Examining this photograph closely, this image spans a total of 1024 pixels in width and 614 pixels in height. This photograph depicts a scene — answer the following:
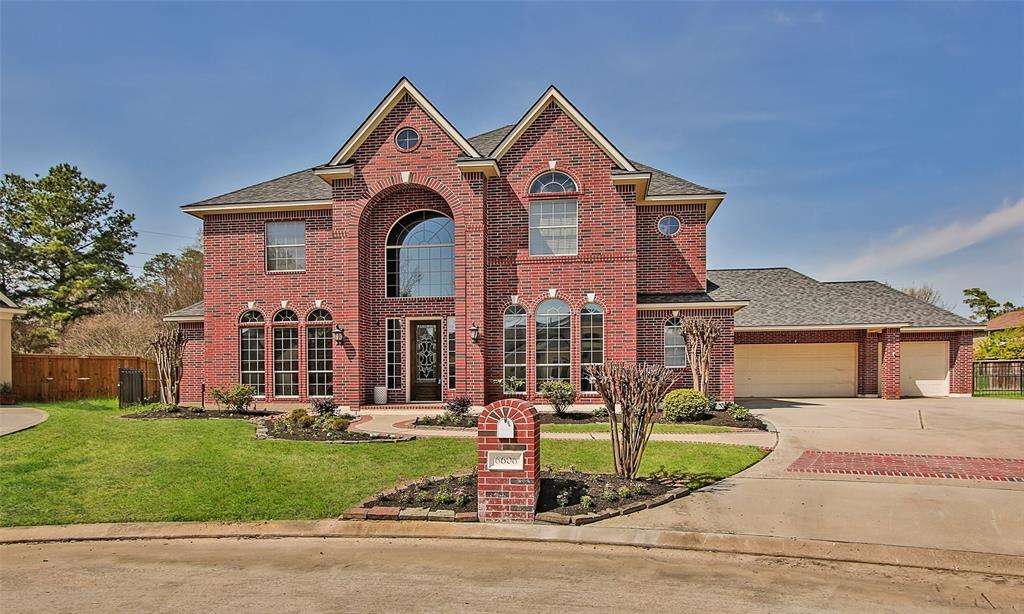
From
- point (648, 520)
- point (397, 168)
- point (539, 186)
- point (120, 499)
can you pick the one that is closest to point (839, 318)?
point (539, 186)

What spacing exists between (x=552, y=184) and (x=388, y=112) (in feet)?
17.6

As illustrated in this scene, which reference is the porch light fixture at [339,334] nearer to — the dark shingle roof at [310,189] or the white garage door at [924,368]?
the dark shingle roof at [310,189]

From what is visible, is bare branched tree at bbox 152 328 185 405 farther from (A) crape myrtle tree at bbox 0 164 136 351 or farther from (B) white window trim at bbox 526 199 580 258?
(A) crape myrtle tree at bbox 0 164 136 351

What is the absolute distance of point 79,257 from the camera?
33406 mm

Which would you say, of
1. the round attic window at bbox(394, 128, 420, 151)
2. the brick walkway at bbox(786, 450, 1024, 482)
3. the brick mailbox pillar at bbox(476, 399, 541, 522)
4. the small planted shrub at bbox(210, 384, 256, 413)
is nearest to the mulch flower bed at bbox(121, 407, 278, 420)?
the small planted shrub at bbox(210, 384, 256, 413)

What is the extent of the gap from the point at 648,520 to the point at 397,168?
13.6 meters

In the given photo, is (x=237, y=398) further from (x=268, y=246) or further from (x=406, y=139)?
(x=406, y=139)

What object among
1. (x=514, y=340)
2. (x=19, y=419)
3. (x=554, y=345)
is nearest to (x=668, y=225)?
(x=554, y=345)

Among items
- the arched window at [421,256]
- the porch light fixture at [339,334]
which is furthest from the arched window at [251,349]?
the arched window at [421,256]

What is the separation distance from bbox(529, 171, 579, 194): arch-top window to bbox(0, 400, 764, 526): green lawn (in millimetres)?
8745

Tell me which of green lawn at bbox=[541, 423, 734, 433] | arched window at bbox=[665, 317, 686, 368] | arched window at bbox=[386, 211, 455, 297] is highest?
arched window at bbox=[386, 211, 455, 297]

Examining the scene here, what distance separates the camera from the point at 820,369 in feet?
72.5

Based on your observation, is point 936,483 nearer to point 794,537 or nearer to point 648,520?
point 794,537

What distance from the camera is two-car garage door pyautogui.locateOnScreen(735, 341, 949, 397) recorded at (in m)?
21.9
